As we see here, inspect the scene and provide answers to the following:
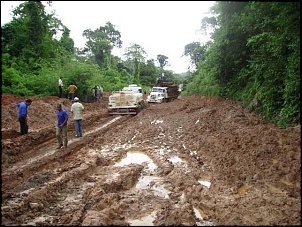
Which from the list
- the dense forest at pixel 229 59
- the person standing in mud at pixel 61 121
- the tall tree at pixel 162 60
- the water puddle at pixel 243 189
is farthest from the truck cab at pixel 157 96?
the tall tree at pixel 162 60

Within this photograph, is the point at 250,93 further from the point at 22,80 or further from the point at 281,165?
the point at 22,80

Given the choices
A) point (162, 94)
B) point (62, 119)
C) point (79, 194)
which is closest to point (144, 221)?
point (79, 194)

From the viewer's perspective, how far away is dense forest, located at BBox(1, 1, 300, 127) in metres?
8.32

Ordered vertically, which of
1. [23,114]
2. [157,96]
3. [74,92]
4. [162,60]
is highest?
[162,60]

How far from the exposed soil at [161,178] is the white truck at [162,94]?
1691 cm

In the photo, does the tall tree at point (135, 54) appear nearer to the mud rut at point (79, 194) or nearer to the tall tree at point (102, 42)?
the tall tree at point (102, 42)

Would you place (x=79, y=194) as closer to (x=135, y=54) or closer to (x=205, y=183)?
(x=205, y=183)

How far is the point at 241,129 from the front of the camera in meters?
9.62

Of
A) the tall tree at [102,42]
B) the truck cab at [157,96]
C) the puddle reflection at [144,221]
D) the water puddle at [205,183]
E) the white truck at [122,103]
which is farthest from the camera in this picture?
the tall tree at [102,42]

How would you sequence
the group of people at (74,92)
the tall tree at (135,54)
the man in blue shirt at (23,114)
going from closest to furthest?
the man in blue shirt at (23,114), the group of people at (74,92), the tall tree at (135,54)

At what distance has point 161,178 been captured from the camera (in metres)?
7.56

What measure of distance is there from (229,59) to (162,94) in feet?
47.9

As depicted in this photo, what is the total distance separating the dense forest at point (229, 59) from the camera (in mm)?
8320

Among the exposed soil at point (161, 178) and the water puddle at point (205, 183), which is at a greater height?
the exposed soil at point (161, 178)
